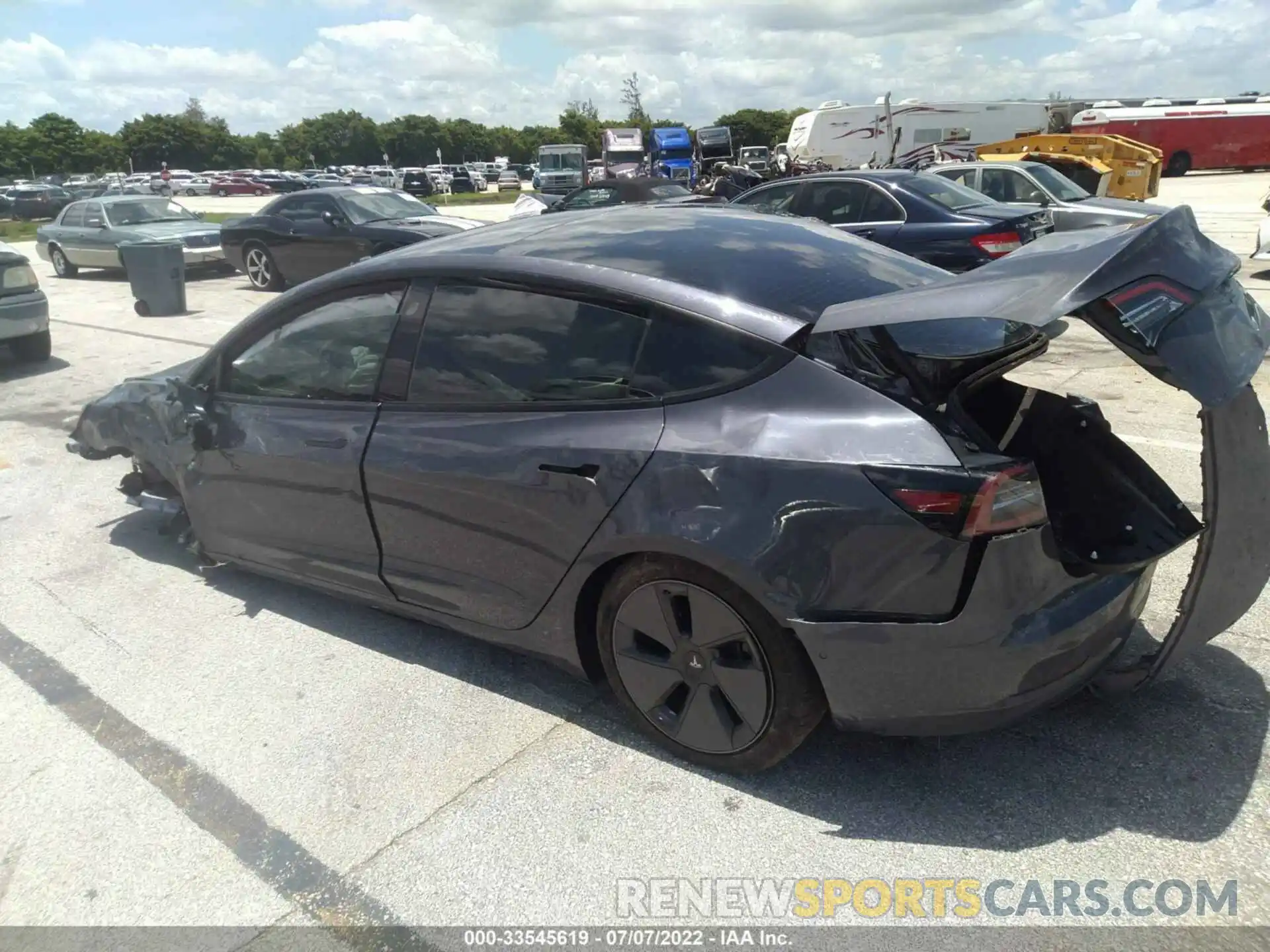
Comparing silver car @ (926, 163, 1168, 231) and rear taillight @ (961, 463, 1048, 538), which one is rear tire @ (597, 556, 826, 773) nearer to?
rear taillight @ (961, 463, 1048, 538)

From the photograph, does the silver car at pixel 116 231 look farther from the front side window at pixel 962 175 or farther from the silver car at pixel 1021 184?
the silver car at pixel 1021 184

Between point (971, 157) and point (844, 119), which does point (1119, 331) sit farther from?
point (844, 119)

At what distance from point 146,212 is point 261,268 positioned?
4262 millimetres

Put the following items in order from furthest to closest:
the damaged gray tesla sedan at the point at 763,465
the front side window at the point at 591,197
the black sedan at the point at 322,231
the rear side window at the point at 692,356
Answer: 1. the front side window at the point at 591,197
2. the black sedan at the point at 322,231
3. the rear side window at the point at 692,356
4. the damaged gray tesla sedan at the point at 763,465

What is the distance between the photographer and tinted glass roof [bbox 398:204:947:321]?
2865 mm

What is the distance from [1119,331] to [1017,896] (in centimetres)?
144

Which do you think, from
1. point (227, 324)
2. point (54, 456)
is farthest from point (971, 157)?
point (54, 456)

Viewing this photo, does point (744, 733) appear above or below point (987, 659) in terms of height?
below

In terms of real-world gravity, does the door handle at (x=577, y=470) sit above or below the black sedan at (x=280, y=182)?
above

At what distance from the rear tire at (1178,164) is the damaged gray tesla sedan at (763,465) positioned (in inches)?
1720

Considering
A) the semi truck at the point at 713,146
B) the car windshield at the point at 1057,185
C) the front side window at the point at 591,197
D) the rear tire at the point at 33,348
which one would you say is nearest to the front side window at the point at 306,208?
the front side window at the point at 591,197

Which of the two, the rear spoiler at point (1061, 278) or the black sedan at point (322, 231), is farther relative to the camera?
the black sedan at point (322, 231)

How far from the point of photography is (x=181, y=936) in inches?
92.6

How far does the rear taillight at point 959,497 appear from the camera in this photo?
7.38 ft
